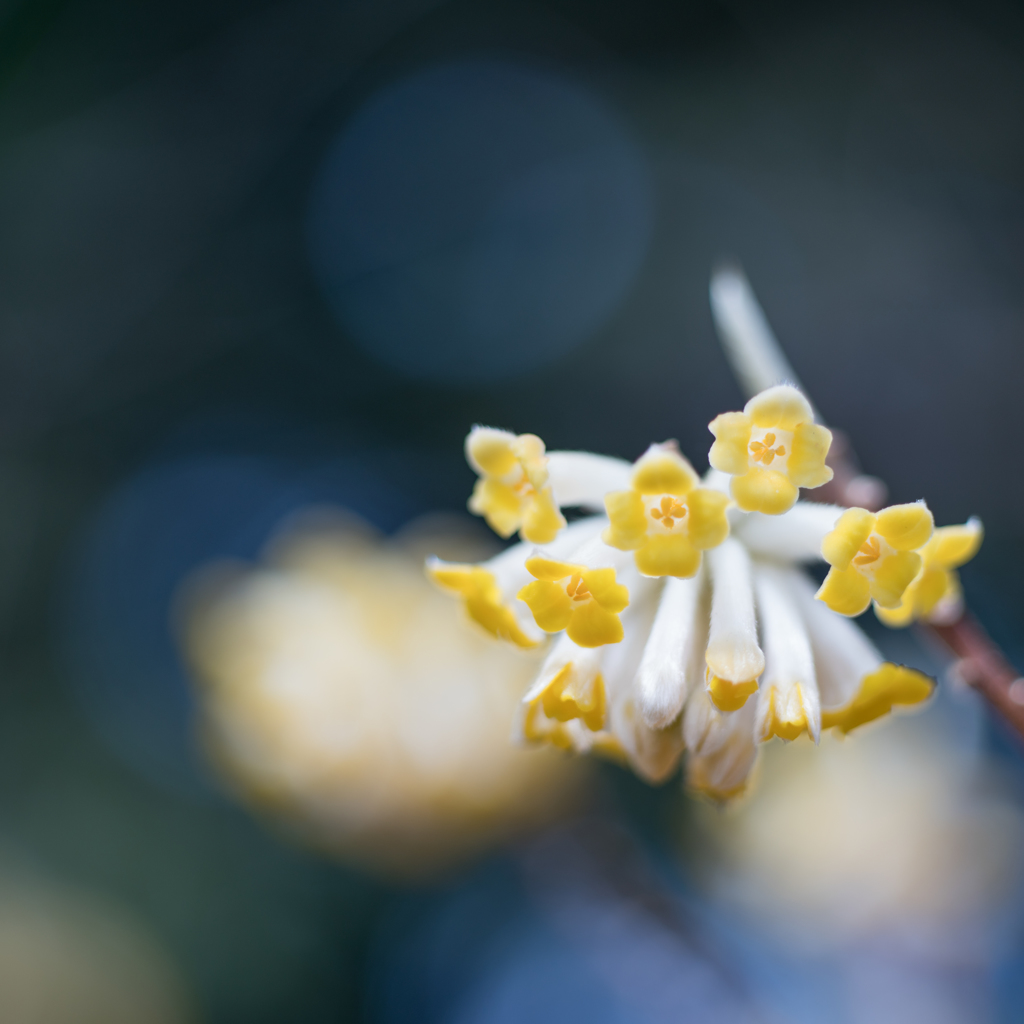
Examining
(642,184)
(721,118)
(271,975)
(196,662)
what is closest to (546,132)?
(642,184)

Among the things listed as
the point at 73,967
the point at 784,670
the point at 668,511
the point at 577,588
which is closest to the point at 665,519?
the point at 668,511

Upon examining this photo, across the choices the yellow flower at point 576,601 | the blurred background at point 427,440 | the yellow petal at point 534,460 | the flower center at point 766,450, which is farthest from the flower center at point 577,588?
the blurred background at point 427,440

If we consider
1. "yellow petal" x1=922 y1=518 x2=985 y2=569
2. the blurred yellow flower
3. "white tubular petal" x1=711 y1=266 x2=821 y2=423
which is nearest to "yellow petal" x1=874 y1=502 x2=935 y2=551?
"yellow petal" x1=922 y1=518 x2=985 y2=569

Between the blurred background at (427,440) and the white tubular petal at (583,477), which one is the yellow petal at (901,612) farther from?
the blurred background at (427,440)

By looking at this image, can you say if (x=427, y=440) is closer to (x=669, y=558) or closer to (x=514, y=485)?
(x=514, y=485)

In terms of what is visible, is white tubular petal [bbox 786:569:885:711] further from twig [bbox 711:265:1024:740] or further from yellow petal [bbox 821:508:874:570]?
yellow petal [bbox 821:508:874:570]

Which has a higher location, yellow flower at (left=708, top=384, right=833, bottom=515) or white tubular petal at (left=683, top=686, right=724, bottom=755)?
yellow flower at (left=708, top=384, right=833, bottom=515)

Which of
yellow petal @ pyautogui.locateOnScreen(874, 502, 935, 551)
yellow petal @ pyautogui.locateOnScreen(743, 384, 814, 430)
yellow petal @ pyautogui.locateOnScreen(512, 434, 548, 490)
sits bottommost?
yellow petal @ pyautogui.locateOnScreen(874, 502, 935, 551)

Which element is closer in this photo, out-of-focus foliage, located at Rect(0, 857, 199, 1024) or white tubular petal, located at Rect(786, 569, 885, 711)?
white tubular petal, located at Rect(786, 569, 885, 711)
